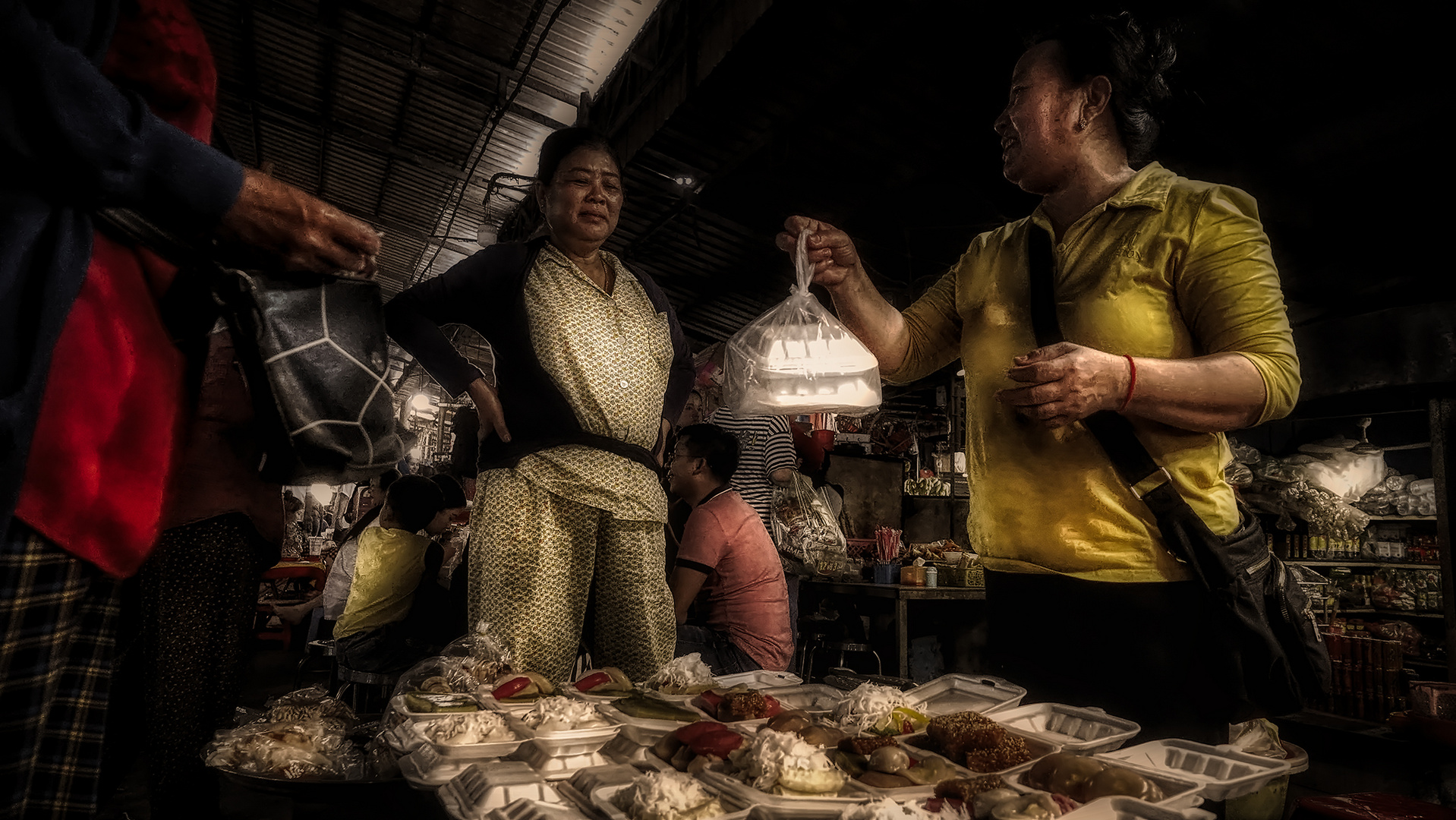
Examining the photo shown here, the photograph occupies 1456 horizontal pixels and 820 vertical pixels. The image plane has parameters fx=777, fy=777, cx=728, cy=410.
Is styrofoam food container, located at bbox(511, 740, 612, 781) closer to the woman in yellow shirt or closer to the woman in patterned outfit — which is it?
the woman in patterned outfit

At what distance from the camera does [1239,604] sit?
1.53m

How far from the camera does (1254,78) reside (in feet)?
12.9

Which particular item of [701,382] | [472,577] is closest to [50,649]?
[472,577]

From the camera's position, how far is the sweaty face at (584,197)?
2.47m

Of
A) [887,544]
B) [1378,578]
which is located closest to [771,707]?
[887,544]

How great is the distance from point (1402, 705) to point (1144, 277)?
22.6ft

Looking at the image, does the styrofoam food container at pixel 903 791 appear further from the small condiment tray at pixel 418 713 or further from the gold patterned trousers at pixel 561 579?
the gold patterned trousers at pixel 561 579

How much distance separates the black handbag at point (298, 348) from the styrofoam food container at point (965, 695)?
54.5 inches

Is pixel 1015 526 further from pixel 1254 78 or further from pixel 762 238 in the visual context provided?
pixel 762 238

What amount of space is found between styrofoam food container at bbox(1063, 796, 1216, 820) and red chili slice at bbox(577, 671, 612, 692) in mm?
1268

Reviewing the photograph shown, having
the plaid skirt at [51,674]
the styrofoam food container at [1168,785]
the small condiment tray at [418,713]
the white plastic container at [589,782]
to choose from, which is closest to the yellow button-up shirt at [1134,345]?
the styrofoam food container at [1168,785]

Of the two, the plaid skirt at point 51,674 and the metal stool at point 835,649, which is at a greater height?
the plaid skirt at point 51,674

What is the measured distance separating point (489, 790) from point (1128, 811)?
1.05 meters

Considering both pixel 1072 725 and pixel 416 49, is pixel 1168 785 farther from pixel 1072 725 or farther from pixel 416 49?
pixel 416 49
